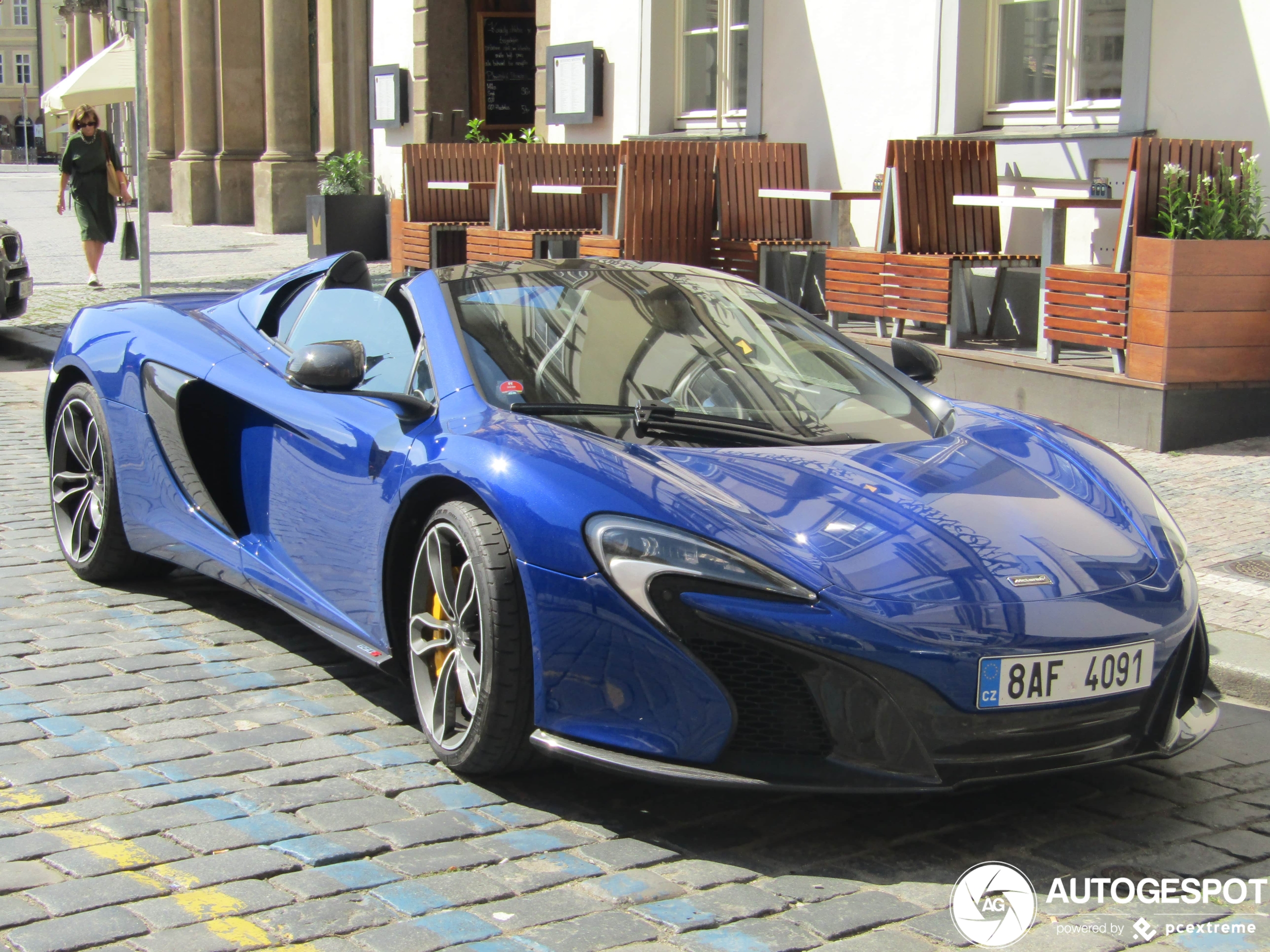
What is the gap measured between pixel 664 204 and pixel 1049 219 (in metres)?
3.31

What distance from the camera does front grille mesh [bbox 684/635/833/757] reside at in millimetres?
3168

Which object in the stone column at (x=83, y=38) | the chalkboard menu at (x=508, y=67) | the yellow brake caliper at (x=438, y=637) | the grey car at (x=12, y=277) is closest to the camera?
the yellow brake caliper at (x=438, y=637)

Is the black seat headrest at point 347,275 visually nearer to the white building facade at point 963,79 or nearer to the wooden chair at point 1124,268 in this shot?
the wooden chair at point 1124,268

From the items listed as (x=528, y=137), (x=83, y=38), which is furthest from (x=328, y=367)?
(x=83, y=38)

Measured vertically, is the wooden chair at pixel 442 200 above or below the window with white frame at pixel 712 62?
below

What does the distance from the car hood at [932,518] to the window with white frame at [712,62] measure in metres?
9.57

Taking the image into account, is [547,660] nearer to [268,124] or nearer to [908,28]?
[908,28]

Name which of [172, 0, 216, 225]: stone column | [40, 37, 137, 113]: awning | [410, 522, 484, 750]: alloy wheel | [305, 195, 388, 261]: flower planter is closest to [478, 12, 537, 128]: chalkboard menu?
[305, 195, 388, 261]: flower planter

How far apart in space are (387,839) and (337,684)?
1.20 metres

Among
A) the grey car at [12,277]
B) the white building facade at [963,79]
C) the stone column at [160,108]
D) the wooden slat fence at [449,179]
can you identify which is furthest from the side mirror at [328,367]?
the stone column at [160,108]

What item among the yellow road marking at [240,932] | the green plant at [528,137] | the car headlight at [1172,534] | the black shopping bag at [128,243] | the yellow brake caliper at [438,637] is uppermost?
the green plant at [528,137]

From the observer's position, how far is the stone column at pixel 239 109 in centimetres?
2834

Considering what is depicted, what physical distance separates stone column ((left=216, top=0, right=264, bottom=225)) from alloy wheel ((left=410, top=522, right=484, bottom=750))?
25858 millimetres

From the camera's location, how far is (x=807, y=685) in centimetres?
316
